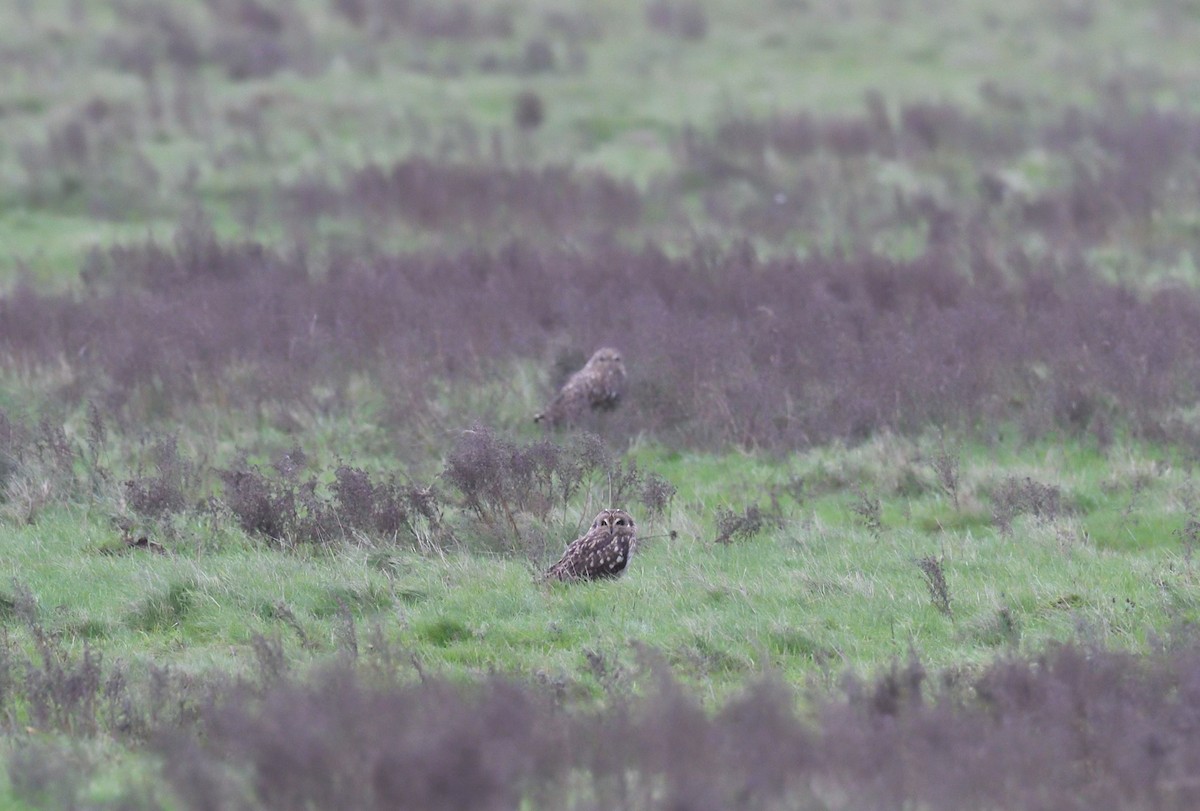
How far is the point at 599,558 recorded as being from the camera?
7.26 meters

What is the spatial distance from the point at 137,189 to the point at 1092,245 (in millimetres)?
10897

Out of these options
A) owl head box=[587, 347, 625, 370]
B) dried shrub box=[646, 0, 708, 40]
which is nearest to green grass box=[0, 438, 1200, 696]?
owl head box=[587, 347, 625, 370]

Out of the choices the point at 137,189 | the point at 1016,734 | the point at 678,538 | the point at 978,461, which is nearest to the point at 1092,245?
the point at 978,461

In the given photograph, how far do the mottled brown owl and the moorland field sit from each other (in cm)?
15

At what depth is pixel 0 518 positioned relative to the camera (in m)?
8.22

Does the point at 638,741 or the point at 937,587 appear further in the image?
the point at 937,587

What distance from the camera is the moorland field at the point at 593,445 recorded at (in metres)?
4.88

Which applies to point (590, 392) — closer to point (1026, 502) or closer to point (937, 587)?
point (1026, 502)

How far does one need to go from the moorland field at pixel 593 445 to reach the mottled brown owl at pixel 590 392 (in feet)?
0.49

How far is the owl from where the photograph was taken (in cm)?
726

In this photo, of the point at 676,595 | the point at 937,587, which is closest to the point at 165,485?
the point at 676,595

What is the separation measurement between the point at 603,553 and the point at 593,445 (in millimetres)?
1119

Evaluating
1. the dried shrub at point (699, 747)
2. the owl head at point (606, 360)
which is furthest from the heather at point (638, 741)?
the owl head at point (606, 360)

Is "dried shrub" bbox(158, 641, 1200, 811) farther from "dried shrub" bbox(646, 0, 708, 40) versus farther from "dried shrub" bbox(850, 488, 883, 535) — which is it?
"dried shrub" bbox(646, 0, 708, 40)
